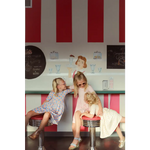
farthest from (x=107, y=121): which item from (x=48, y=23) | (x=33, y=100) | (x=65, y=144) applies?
(x=48, y=23)

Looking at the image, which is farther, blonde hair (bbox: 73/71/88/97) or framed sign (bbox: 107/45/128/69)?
framed sign (bbox: 107/45/128/69)

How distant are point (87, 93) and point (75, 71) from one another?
1.47ft

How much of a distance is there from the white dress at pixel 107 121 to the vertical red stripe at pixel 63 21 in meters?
1.01

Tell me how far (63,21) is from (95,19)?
42 centimetres

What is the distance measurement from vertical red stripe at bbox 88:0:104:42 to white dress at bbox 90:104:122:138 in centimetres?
96

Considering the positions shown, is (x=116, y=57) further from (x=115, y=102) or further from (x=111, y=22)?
(x=115, y=102)

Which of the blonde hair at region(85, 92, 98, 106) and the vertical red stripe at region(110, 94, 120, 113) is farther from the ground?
the blonde hair at region(85, 92, 98, 106)

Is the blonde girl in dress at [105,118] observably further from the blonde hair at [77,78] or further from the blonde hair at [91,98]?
the blonde hair at [77,78]

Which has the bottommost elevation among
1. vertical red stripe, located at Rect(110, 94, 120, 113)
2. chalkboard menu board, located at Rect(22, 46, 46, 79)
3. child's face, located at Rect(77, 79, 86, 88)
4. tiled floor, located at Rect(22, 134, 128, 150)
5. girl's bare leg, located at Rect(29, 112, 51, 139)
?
tiled floor, located at Rect(22, 134, 128, 150)

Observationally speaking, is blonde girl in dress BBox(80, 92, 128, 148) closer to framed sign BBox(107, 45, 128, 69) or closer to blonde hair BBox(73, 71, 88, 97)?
blonde hair BBox(73, 71, 88, 97)

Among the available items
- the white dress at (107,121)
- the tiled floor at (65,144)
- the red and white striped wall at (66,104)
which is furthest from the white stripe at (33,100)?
the white dress at (107,121)

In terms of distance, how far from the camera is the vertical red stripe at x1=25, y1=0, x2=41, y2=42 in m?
2.68

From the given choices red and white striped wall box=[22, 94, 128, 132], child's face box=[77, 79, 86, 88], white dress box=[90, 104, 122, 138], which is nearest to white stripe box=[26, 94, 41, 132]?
red and white striped wall box=[22, 94, 128, 132]

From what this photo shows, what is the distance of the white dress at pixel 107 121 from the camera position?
218 cm
